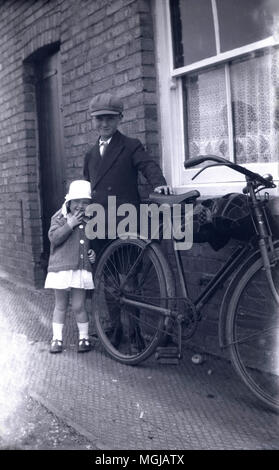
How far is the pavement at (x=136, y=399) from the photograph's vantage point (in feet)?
10.3

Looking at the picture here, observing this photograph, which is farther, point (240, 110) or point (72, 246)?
point (72, 246)

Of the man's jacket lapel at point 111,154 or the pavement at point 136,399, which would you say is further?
the man's jacket lapel at point 111,154

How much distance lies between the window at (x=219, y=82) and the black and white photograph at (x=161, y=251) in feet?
0.04

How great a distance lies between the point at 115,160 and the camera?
14.8 ft

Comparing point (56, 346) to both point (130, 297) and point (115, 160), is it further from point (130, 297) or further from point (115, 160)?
point (115, 160)

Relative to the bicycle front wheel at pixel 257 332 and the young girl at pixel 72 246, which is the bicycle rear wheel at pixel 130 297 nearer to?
the young girl at pixel 72 246

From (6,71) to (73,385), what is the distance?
4.90 metres

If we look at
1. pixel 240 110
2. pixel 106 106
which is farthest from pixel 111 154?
pixel 240 110

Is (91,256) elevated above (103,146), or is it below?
below

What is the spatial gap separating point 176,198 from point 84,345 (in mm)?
1531

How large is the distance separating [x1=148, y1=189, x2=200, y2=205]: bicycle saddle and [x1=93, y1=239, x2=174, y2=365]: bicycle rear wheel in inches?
13.6

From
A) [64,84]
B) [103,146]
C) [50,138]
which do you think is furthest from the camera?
[50,138]

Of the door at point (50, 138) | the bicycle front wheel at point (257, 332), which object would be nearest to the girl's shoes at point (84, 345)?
the bicycle front wheel at point (257, 332)
